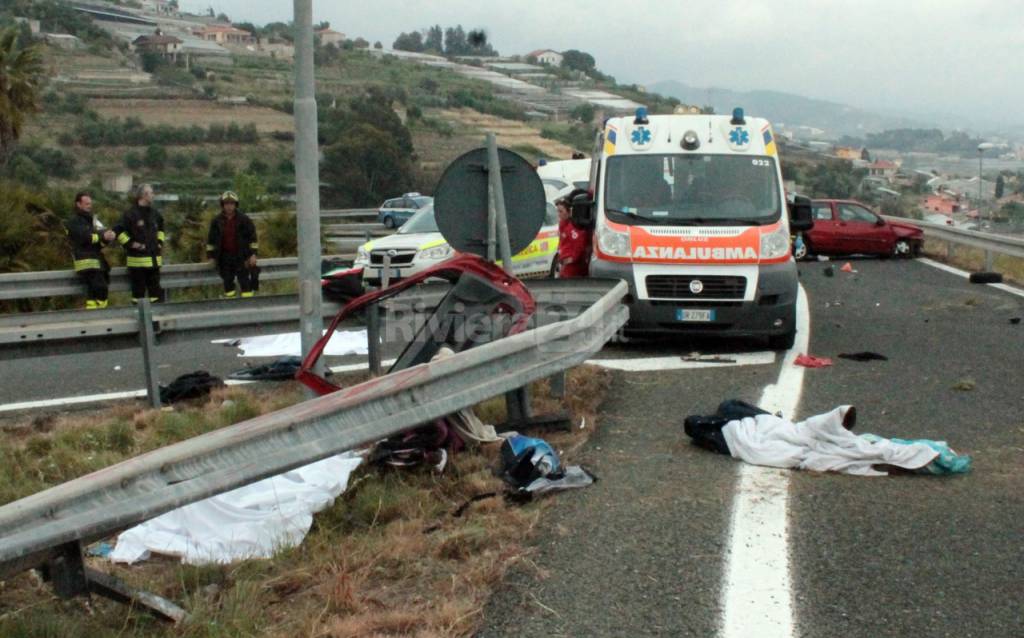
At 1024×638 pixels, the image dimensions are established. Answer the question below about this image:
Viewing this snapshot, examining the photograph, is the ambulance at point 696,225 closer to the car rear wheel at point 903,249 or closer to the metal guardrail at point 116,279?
the metal guardrail at point 116,279

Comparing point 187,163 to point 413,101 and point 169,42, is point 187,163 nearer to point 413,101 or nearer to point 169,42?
point 413,101

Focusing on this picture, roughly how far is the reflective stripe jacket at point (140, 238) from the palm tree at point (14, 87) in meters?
22.8

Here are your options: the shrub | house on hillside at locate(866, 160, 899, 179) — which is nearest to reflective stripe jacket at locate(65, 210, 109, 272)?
the shrub

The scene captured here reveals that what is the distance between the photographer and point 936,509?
605cm

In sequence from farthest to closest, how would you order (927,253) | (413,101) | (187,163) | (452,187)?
(413,101) < (187,163) < (927,253) < (452,187)

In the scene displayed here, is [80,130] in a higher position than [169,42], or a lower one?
lower

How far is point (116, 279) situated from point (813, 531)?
12.0 metres

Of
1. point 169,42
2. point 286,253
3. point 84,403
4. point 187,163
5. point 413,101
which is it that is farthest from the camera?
point 169,42

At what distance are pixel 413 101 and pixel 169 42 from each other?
97.8 ft

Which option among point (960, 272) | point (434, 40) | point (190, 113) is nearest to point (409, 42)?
point (434, 40)

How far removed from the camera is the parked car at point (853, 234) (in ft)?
93.5

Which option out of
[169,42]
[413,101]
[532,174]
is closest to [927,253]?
[532,174]

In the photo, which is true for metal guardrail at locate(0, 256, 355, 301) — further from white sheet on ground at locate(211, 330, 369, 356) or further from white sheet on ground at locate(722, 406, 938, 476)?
white sheet on ground at locate(722, 406, 938, 476)

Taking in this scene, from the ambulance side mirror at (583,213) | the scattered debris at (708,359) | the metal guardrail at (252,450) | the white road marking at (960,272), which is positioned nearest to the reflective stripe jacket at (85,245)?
the ambulance side mirror at (583,213)
